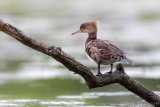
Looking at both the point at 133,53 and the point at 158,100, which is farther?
the point at 133,53

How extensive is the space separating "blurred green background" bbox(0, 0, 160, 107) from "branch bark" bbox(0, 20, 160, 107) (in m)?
0.52

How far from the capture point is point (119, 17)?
3100 cm

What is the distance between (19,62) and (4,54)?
67.4 inches

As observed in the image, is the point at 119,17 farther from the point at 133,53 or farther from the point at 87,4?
the point at 133,53

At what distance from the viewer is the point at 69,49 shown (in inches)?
856

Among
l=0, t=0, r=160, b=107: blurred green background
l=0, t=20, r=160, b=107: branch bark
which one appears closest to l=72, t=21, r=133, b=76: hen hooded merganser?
l=0, t=20, r=160, b=107: branch bark

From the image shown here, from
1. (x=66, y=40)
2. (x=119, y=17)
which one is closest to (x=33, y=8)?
(x=119, y=17)

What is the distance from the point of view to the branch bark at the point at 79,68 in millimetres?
10811

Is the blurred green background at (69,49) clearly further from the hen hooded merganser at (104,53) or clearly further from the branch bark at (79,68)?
the hen hooded merganser at (104,53)

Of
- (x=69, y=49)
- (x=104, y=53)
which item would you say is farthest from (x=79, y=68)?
(x=69, y=49)

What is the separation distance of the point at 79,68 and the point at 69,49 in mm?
10478

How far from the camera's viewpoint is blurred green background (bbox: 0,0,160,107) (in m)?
14.2

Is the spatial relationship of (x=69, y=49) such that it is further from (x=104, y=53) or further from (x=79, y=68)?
(x=79, y=68)

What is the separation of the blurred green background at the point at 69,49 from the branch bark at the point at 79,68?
52 centimetres
